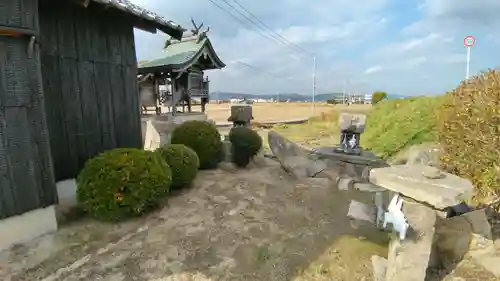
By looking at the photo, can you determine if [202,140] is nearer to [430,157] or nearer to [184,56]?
[430,157]

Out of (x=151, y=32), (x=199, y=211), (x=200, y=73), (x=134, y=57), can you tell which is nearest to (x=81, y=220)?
(x=199, y=211)

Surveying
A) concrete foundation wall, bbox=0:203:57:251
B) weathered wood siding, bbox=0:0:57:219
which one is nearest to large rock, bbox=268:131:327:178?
concrete foundation wall, bbox=0:203:57:251

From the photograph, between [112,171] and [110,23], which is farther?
[110,23]

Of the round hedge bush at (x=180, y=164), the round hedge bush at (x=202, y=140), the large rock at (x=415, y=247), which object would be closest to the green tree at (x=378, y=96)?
the round hedge bush at (x=202, y=140)

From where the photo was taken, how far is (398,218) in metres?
3.18

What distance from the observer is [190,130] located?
755cm

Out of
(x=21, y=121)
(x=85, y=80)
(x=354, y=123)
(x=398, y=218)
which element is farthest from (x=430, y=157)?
(x=21, y=121)

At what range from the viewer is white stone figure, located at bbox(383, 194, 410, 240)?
10.2 feet

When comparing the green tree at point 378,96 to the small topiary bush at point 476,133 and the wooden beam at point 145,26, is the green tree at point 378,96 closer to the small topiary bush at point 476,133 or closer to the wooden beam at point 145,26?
the small topiary bush at point 476,133

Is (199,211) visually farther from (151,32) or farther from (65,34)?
(151,32)

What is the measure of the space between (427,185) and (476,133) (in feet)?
4.88

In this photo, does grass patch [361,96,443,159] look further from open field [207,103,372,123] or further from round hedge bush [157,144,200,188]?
open field [207,103,372,123]

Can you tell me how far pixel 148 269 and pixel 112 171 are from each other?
1.60 m

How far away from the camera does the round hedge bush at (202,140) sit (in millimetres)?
7395
